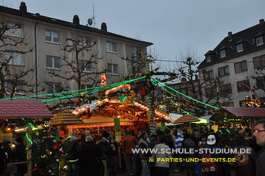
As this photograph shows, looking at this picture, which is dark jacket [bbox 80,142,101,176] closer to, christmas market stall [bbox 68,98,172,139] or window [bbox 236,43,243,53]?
christmas market stall [bbox 68,98,172,139]

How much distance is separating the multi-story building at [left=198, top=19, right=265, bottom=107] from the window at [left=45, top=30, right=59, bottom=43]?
1947cm

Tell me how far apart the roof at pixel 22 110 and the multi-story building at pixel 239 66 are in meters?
28.6

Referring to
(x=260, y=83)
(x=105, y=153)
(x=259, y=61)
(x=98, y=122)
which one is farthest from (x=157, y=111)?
(x=259, y=61)

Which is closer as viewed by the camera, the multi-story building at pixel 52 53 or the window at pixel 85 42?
the window at pixel 85 42

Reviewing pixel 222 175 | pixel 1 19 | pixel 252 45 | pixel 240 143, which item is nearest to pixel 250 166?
pixel 240 143

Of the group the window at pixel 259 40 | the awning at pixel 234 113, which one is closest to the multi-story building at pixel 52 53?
the awning at pixel 234 113

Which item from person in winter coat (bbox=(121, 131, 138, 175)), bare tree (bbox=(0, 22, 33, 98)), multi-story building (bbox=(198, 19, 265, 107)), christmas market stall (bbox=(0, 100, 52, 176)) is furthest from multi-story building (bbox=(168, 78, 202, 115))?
bare tree (bbox=(0, 22, 33, 98))

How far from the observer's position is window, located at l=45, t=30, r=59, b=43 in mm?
27050

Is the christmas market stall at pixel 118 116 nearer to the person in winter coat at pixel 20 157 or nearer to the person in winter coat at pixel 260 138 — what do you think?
the person in winter coat at pixel 20 157

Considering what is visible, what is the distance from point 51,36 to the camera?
27.4 m

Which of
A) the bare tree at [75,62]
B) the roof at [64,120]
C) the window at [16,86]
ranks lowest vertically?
the roof at [64,120]

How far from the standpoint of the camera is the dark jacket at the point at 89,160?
755cm

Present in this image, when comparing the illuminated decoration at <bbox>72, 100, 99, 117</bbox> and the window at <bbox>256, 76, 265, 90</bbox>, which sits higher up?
the window at <bbox>256, 76, 265, 90</bbox>

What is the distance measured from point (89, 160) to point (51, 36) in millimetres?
22634
